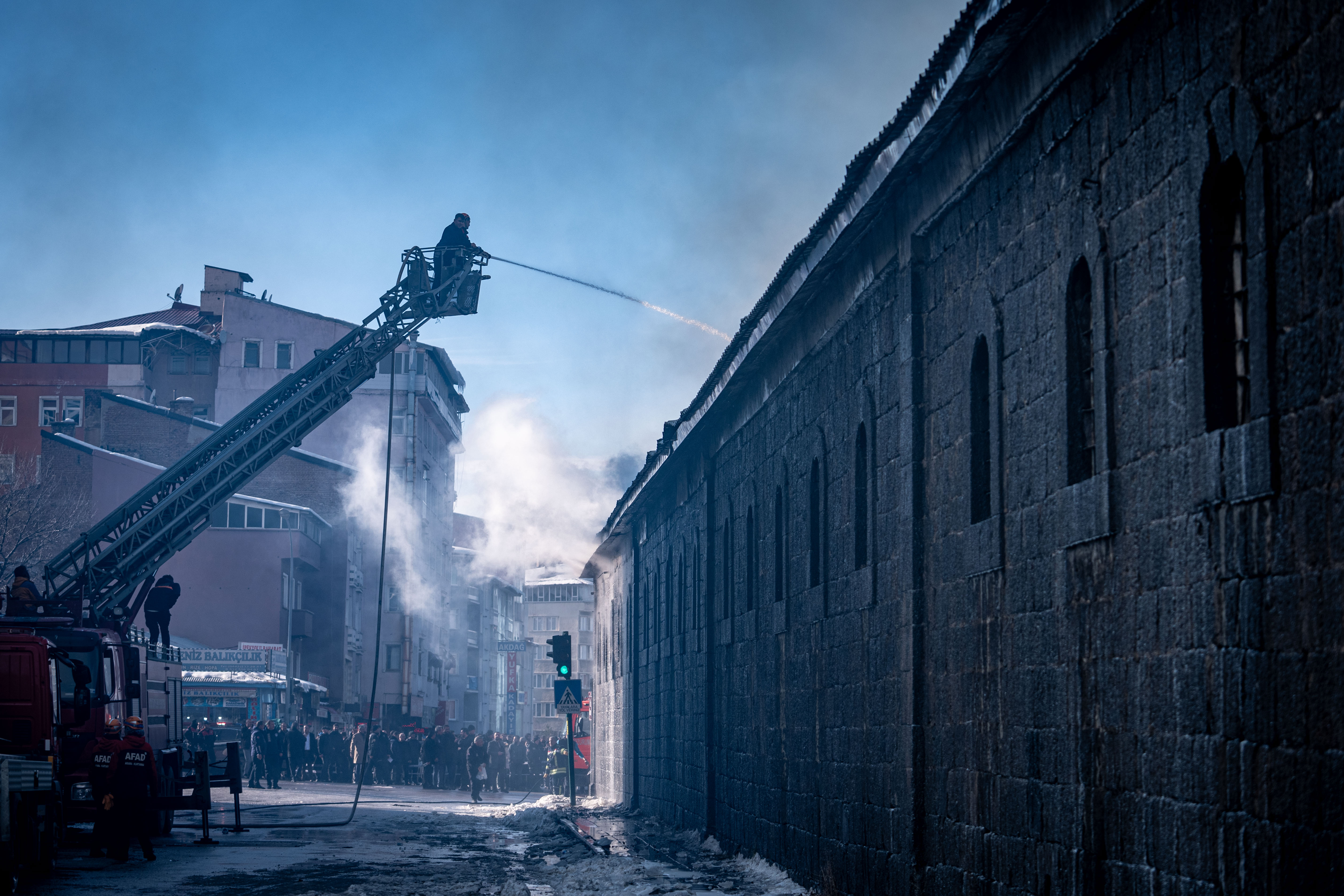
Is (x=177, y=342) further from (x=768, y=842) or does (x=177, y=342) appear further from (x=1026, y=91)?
(x=1026, y=91)

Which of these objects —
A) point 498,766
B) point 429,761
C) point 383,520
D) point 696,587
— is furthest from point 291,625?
point 696,587

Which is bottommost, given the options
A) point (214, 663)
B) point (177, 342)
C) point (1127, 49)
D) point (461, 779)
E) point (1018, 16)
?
point (461, 779)

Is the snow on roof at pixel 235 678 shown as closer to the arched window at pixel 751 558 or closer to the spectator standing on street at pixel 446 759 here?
the spectator standing on street at pixel 446 759

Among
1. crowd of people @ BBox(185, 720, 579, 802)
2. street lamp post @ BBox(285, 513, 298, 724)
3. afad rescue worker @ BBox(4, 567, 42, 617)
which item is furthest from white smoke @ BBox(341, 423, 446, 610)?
afad rescue worker @ BBox(4, 567, 42, 617)

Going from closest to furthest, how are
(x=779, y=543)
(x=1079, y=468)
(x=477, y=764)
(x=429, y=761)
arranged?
1. (x=1079, y=468)
2. (x=779, y=543)
3. (x=477, y=764)
4. (x=429, y=761)

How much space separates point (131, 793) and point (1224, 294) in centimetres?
1499

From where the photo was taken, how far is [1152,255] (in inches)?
299

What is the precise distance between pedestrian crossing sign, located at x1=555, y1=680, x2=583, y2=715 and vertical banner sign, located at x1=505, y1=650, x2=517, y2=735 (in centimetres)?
8607

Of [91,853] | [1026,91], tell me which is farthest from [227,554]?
[1026,91]

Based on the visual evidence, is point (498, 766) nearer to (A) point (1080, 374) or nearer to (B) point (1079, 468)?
(B) point (1079, 468)

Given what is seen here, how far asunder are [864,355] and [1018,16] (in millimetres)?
5310

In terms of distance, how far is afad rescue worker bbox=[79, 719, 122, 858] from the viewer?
18312mm

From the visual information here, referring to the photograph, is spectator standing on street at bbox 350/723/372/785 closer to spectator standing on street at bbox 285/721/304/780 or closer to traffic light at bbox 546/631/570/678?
spectator standing on street at bbox 285/721/304/780

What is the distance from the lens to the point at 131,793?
60.1ft
